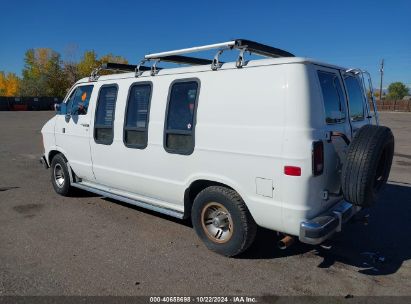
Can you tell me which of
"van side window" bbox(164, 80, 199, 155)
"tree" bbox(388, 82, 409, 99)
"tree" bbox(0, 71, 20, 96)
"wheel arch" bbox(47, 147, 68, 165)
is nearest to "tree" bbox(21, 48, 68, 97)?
"tree" bbox(0, 71, 20, 96)

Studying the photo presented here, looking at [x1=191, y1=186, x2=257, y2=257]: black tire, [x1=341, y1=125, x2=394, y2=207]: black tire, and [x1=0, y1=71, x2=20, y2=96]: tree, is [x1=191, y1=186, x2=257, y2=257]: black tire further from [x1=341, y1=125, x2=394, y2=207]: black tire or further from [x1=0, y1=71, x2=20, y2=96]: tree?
[x1=0, y1=71, x2=20, y2=96]: tree

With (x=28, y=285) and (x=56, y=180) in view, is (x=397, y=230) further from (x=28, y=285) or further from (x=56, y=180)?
(x=56, y=180)

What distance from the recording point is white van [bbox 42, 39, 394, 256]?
11.7ft

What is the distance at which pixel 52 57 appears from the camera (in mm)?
78312

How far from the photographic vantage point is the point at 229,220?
13.8ft

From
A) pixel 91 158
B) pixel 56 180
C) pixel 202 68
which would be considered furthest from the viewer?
pixel 56 180

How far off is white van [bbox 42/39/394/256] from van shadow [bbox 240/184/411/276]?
0.57 metres

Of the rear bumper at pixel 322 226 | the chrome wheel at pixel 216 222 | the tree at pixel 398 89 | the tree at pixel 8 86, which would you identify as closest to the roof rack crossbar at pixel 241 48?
the chrome wheel at pixel 216 222

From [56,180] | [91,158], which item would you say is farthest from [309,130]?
[56,180]

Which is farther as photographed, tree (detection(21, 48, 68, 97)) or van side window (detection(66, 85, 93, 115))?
tree (detection(21, 48, 68, 97))

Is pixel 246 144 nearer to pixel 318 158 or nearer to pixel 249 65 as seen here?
pixel 318 158

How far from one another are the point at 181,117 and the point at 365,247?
2.84 m

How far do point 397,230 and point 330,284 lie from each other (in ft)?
6.92

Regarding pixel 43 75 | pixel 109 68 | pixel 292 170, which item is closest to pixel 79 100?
pixel 109 68
